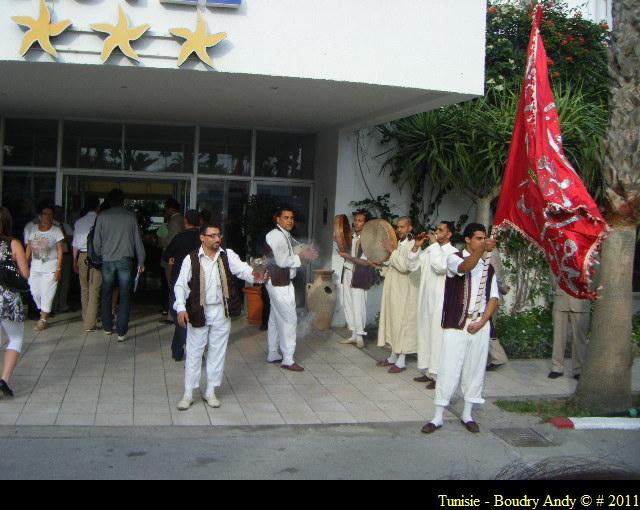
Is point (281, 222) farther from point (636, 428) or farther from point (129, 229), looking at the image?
point (636, 428)

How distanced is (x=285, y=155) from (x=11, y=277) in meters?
6.81

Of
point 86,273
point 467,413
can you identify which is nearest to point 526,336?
point 467,413

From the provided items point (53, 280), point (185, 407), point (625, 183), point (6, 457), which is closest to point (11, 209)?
point (53, 280)

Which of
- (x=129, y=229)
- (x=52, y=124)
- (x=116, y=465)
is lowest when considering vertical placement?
(x=116, y=465)

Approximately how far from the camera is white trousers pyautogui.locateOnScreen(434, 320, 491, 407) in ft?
20.9

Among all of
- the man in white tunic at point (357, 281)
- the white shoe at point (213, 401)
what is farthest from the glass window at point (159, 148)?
the white shoe at point (213, 401)

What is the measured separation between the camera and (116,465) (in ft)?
17.8

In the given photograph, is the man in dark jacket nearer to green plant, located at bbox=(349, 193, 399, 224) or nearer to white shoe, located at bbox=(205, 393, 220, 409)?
white shoe, located at bbox=(205, 393, 220, 409)

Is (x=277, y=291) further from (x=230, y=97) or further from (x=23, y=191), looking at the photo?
(x=23, y=191)

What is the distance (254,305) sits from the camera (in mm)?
11461

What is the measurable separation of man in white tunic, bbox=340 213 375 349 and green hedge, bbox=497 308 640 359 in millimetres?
1882

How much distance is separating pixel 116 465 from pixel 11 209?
26.0ft

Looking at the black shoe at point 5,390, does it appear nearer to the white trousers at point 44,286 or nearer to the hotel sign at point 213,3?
the white trousers at point 44,286
